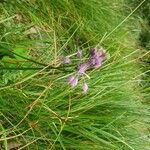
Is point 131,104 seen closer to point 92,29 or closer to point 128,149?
point 128,149

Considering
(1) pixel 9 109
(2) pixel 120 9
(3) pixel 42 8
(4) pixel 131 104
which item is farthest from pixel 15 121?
(2) pixel 120 9

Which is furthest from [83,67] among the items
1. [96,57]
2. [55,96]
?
[55,96]

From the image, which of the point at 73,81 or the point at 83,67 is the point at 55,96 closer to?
the point at 73,81

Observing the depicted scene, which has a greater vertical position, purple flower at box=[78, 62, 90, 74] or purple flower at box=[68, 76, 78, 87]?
purple flower at box=[78, 62, 90, 74]

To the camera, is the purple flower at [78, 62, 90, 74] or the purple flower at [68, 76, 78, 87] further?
the purple flower at [68, 76, 78, 87]

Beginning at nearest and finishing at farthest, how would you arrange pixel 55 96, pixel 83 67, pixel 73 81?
pixel 83 67 < pixel 73 81 < pixel 55 96

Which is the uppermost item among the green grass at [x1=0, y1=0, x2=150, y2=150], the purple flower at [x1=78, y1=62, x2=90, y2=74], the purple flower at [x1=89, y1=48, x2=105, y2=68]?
the purple flower at [x1=89, y1=48, x2=105, y2=68]

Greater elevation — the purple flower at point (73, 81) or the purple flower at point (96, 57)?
the purple flower at point (96, 57)

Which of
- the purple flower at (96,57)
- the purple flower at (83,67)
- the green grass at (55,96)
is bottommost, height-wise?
the green grass at (55,96)
